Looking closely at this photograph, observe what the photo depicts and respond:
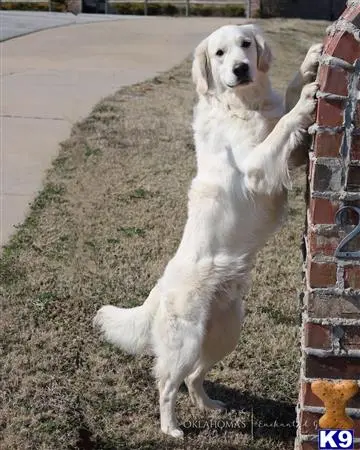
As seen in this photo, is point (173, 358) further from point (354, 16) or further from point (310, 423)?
point (354, 16)

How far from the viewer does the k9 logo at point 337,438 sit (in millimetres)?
2945

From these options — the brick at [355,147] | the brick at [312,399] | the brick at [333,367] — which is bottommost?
the brick at [312,399]

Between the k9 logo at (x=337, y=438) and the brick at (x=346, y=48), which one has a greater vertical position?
the brick at (x=346, y=48)

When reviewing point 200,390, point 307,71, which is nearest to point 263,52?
point 307,71

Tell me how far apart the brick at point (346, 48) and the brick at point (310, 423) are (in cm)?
134

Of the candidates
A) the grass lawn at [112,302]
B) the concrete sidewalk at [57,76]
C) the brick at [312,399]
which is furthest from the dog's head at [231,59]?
the concrete sidewalk at [57,76]

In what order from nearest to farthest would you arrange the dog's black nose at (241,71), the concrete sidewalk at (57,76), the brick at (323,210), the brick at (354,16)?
the brick at (354,16) < the brick at (323,210) < the dog's black nose at (241,71) < the concrete sidewalk at (57,76)

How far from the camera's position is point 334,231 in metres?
2.77

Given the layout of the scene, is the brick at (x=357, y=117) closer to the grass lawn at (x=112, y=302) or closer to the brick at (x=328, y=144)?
the brick at (x=328, y=144)

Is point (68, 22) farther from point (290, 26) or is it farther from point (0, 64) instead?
point (0, 64)

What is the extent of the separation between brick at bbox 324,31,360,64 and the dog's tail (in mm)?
1570

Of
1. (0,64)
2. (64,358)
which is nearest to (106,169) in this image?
(64,358)

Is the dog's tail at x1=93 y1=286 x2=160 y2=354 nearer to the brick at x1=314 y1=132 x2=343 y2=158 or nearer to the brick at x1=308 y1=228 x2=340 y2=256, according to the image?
the brick at x1=308 y1=228 x2=340 y2=256

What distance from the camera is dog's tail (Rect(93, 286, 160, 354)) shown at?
369 cm
